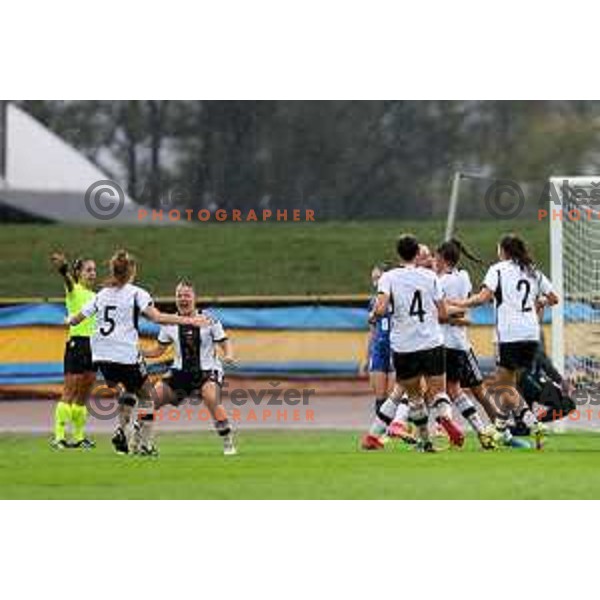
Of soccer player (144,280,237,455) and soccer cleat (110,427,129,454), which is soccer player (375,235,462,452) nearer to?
soccer player (144,280,237,455)

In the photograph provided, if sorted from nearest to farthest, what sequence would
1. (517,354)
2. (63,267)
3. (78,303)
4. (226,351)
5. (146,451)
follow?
(226,351) → (146,451) → (517,354) → (63,267) → (78,303)

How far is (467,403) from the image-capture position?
20.0 meters

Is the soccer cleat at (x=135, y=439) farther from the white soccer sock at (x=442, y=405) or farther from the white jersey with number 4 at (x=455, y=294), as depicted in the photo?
the white jersey with number 4 at (x=455, y=294)

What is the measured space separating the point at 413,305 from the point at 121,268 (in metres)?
2.64

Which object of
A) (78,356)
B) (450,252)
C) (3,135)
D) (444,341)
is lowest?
(78,356)

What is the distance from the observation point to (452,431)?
19.5m

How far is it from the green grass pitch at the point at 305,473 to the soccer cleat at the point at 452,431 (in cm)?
13

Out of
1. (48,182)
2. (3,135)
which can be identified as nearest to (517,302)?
(3,135)

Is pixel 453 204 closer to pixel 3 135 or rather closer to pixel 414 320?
pixel 3 135

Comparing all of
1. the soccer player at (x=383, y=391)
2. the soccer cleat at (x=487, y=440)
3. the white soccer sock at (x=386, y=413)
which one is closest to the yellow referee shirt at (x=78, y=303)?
the soccer player at (x=383, y=391)

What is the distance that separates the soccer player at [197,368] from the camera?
64.0 feet

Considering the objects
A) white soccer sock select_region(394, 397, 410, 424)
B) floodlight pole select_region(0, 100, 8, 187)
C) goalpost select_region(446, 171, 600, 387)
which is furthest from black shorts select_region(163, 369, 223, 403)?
floodlight pole select_region(0, 100, 8, 187)

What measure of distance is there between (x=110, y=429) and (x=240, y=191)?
14353 millimetres

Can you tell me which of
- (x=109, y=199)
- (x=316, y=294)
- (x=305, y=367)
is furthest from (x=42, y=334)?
(x=109, y=199)
